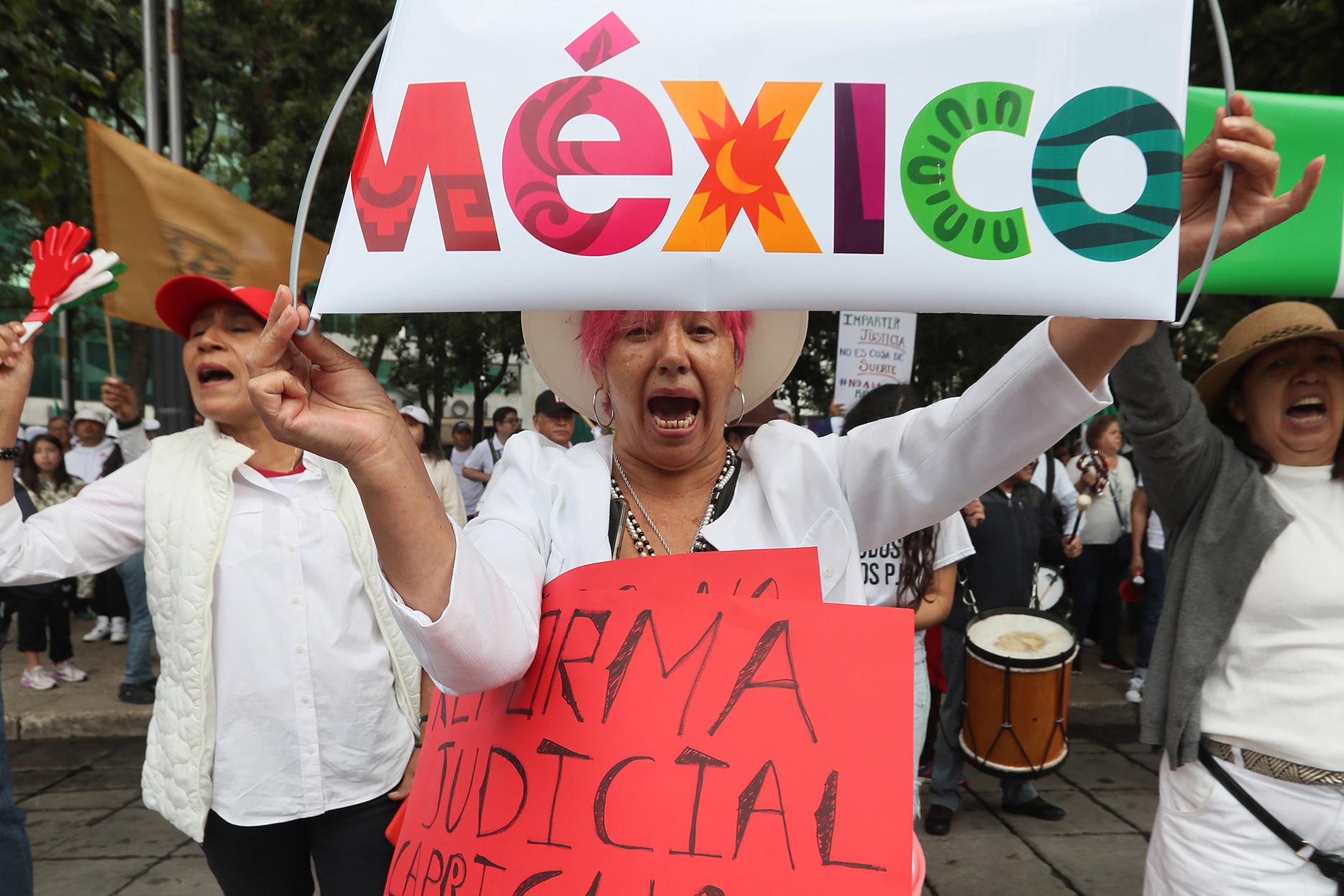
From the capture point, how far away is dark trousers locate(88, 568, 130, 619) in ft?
24.0

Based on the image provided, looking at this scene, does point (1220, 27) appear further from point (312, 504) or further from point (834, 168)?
point (312, 504)

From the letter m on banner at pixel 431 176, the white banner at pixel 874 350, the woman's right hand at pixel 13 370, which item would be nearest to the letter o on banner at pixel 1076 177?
the letter m on banner at pixel 431 176

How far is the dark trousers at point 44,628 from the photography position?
6.09 meters

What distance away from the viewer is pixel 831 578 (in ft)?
4.88

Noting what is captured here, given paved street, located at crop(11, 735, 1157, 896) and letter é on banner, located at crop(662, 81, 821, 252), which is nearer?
letter é on banner, located at crop(662, 81, 821, 252)

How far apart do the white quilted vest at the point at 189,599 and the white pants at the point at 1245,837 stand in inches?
79.3

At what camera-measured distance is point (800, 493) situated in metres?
1.54

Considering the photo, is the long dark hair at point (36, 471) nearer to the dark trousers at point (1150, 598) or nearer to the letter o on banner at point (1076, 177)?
the letter o on banner at point (1076, 177)

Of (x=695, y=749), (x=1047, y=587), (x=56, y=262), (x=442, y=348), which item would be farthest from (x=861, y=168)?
(x=442, y=348)

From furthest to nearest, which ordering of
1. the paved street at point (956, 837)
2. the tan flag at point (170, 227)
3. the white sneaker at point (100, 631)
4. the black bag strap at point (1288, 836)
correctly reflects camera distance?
the white sneaker at point (100, 631)
the paved street at point (956, 837)
the tan flag at point (170, 227)
the black bag strap at point (1288, 836)

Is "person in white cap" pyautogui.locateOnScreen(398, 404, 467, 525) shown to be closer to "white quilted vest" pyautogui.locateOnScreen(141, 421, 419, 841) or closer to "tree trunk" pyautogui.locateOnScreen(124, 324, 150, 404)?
"white quilted vest" pyautogui.locateOnScreen(141, 421, 419, 841)

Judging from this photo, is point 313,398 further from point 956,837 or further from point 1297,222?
point 956,837

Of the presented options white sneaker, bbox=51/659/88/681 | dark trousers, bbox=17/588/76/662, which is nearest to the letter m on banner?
dark trousers, bbox=17/588/76/662

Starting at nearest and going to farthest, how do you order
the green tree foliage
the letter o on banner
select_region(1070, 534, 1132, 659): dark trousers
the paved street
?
the letter o on banner < the paved street < select_region(1070, 534, 1132, 659): dark trousers < the green tree foliage
